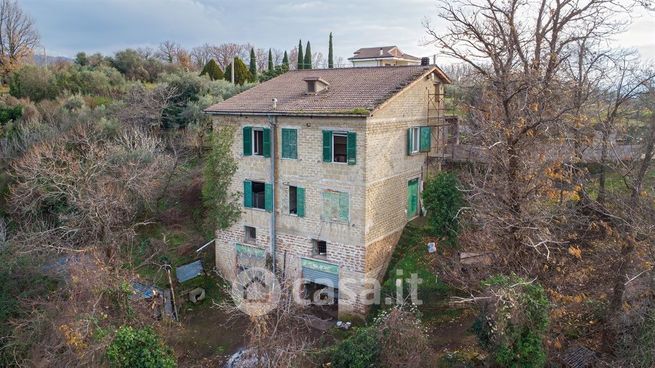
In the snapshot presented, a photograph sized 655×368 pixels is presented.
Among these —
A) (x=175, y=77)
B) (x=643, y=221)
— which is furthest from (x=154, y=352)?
(x=175, y=77)

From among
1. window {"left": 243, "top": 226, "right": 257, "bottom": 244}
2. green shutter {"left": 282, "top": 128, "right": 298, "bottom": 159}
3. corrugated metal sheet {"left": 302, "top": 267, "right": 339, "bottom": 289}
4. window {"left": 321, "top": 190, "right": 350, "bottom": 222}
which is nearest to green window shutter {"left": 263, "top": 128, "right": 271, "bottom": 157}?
green shutter {"left": 282, "top": 128, "right": 298, "bottom": 159}

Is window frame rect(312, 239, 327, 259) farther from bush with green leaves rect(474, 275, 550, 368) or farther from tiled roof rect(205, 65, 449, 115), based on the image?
bush with green leaves rect(474, 275, 550, 368)

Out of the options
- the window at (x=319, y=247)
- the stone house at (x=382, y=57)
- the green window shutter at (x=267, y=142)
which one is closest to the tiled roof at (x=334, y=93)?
the green window shutter at (x=267, y=142)

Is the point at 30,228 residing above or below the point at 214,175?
below

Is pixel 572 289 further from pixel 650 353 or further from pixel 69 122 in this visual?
pixel 69 122

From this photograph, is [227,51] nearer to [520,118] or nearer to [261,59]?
[261,59]

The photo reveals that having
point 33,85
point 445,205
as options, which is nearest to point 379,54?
point 445,205

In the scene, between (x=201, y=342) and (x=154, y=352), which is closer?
(x=154, y=352)
